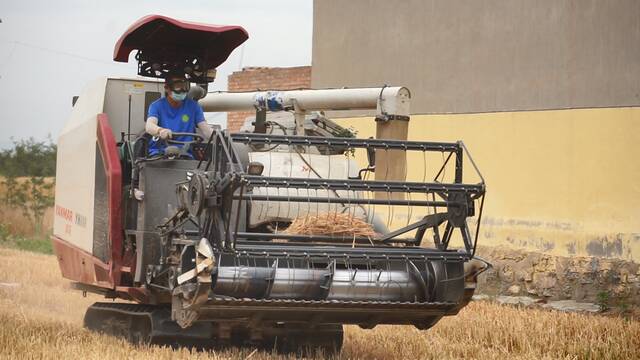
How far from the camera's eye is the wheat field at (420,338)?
28.0ft

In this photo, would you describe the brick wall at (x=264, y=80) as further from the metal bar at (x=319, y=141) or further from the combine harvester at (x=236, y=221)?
the metal bar at (x=319, y=141)

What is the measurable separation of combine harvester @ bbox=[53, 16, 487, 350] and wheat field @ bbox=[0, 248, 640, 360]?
38cm

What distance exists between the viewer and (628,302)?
13.2m

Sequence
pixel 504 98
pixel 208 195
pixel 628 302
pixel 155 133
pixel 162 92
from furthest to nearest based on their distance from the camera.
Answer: pixel 504 98, pixel 628 302, pixel 162 92, pixel 155 133, pixel 208 195

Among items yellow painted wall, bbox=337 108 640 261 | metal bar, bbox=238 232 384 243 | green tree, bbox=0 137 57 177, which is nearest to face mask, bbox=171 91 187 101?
metal bar, bbox=238 232 384 243

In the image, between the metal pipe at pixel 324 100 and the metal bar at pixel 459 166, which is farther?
the metal pipe at pixel 324 100

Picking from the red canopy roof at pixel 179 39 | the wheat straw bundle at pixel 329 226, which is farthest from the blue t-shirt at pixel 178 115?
the wheat straw bundle at pixel 329 226

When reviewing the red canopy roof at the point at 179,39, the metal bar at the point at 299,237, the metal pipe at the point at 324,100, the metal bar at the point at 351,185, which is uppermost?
the red canopy roof at the point at 179,39

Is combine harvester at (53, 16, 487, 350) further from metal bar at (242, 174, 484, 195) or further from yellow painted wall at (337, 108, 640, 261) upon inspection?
yellow painted wall at (337, 108, 640, 261)

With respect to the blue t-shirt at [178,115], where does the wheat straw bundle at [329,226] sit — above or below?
below

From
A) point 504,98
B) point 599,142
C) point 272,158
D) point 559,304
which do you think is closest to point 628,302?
point 559,304

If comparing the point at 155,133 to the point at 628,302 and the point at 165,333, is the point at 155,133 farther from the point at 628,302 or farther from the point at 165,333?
the point at 628,302

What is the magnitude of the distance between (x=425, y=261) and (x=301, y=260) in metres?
0.92

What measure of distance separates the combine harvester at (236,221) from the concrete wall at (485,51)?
A: 4.19 meters
